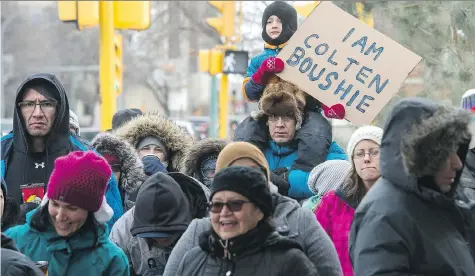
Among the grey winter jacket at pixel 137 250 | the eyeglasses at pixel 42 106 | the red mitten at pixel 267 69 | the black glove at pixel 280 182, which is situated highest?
the red mitten at pixel 267 69

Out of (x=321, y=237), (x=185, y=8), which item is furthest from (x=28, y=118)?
(x=185, y=8)

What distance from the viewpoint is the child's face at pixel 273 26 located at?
919cm

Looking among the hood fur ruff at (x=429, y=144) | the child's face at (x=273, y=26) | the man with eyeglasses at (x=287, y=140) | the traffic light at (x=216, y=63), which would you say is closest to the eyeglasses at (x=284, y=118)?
the man with eyeglasses at (x=287, y=140)

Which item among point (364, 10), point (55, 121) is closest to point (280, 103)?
point (55, 121)

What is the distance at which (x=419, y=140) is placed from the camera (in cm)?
518

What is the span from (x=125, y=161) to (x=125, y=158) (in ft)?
0.07

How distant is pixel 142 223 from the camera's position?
23.2ft

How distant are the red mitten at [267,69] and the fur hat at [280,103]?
0.40 ft

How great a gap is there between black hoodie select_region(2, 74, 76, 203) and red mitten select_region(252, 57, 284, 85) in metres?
1.53

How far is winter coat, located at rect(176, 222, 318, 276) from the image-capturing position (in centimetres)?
551

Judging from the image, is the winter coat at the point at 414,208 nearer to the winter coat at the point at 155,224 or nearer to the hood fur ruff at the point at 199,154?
the winter coat at the point at 155,224

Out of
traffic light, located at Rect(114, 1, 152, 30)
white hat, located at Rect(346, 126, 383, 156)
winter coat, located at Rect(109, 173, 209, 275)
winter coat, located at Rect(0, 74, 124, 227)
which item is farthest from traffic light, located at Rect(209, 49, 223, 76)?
winter coat, located at Rect(109, 173, 209, 275)

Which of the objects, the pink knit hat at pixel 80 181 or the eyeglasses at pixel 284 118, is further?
the eyeglasses at pixel 284 118

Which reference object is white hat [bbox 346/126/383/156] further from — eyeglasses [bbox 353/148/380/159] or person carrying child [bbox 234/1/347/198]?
person carrying child [bbox 234/1/347/198]
